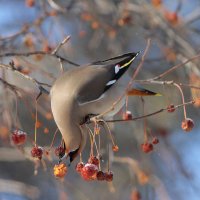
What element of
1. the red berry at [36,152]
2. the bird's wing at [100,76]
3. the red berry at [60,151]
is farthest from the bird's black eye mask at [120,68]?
the red berry at [36,152]

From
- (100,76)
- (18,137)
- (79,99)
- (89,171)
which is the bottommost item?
(89,171)

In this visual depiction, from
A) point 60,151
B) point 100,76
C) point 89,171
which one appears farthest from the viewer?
point 100,76

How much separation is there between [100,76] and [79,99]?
20 centimetres

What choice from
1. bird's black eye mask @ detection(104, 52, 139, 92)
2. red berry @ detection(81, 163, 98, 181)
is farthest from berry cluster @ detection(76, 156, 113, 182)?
bird's black eye mask @ detection(104, 52, 139, 92)

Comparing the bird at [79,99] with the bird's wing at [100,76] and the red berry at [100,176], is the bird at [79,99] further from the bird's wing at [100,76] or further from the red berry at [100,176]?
the red berry at [100,176]

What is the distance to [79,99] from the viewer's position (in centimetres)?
292

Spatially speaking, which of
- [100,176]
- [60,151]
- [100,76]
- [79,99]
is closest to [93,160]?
[100,176]

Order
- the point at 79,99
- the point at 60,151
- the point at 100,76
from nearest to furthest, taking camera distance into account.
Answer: the point at 60,151 → the point at 79,99 → the point at 100,76

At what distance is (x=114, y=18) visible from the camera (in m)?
4.80

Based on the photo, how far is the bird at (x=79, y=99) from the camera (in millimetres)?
2846

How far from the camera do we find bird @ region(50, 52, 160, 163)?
2.85m

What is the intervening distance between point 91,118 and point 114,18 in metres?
2.14

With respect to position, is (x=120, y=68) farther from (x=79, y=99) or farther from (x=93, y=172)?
(x=93, y=172)

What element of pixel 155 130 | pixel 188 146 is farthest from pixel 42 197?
pixel 155 130
